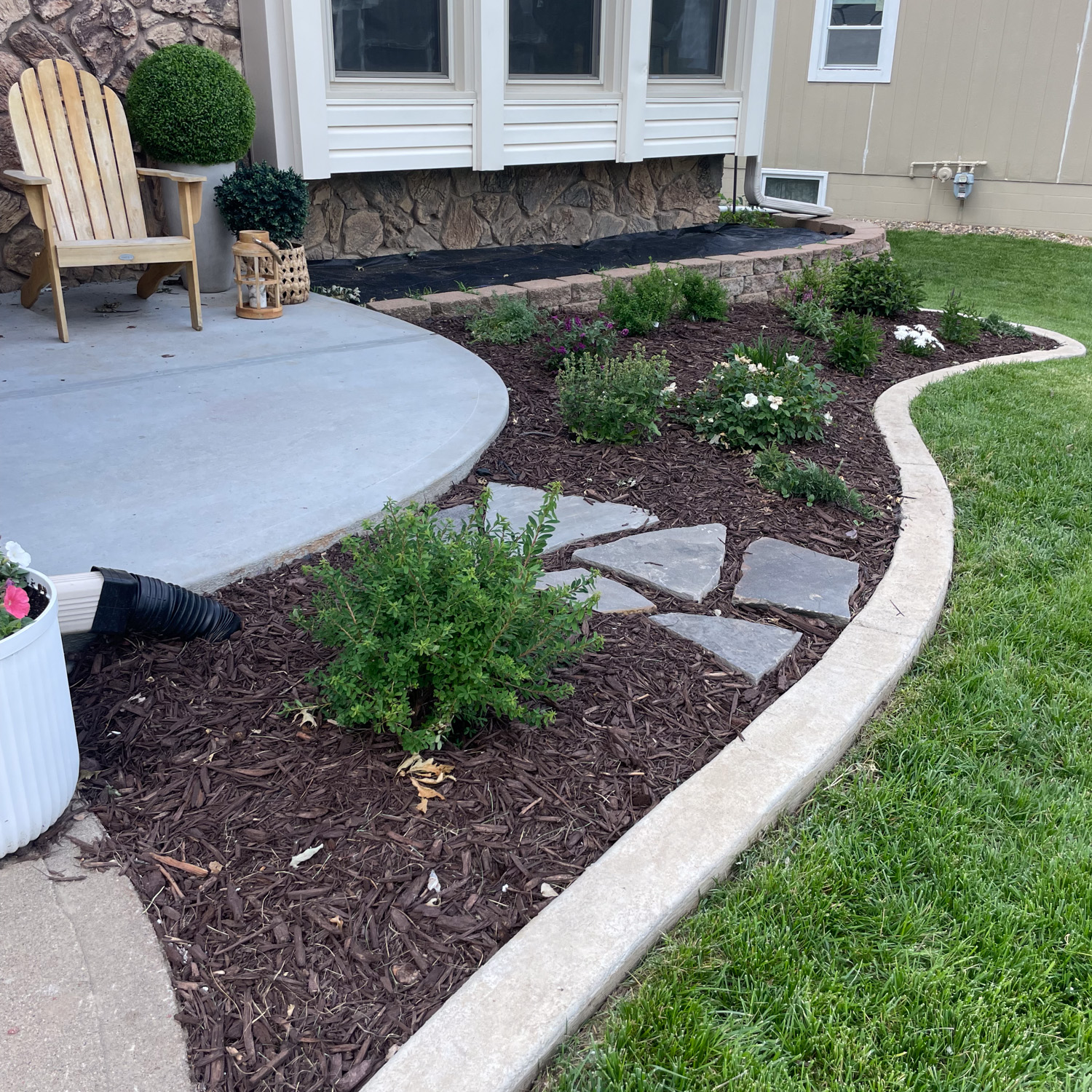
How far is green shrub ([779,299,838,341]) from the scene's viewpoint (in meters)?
5.56

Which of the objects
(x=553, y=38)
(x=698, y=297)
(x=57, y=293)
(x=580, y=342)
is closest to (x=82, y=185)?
(x=57, y=293)

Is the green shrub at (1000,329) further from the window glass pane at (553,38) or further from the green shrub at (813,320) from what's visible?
the window glass pane at (553,38)

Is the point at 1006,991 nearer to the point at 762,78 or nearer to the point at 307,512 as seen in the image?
the point at 307,512

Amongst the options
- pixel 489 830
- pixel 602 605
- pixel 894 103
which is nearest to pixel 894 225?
pixel 894 103

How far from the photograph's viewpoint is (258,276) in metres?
5.07

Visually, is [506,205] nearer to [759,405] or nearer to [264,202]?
[264,202]

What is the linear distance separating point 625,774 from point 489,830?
12.6 inches

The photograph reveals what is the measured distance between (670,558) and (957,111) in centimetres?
1112

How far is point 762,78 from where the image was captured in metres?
8.67

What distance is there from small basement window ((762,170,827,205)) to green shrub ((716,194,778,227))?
406 cm

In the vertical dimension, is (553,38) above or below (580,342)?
above

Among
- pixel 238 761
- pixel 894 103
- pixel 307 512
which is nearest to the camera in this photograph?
pixel 238 761

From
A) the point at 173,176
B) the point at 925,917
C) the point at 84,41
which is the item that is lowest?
the point at 925,917

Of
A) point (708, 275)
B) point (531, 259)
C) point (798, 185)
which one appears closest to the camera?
point (708, 275)
